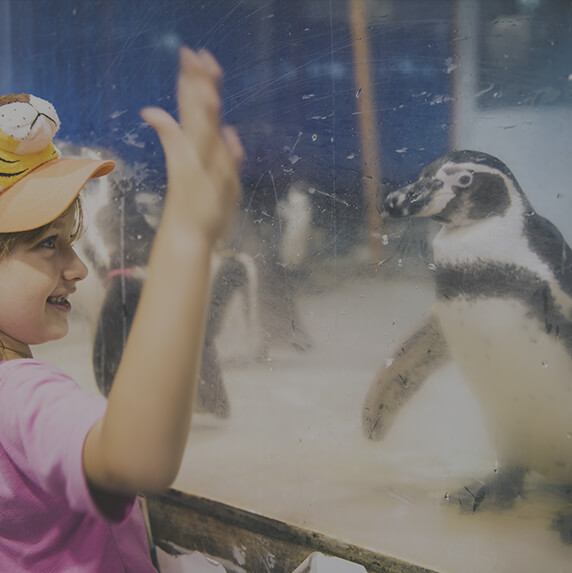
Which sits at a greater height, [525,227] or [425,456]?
[525,227]

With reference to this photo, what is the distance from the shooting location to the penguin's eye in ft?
2.65

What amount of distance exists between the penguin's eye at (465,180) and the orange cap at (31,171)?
48 centimetres

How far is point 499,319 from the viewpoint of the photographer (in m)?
0.80

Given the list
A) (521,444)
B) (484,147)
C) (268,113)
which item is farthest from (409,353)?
(268,113)

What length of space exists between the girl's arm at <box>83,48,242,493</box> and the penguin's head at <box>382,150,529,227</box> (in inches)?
19.8

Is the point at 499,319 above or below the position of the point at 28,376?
below

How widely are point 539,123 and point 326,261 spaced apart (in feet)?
1.19

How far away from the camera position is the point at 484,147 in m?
0.78

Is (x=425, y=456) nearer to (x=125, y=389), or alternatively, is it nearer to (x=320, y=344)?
(x=320, y=344)

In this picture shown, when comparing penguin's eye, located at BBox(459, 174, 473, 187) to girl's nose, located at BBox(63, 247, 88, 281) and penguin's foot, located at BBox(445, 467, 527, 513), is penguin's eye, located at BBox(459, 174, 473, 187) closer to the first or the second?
penguin's foot, located at BBox(445, 467, 527, 513)

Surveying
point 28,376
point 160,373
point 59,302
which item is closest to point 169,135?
point 160,373

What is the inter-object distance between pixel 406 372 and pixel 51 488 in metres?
0.54

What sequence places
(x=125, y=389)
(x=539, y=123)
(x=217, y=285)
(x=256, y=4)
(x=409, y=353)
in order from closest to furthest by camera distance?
(x=125, y=389) → (x=539, y=123) → (x=409, y=353) → (x=256, y=4) → (x=217, y=285)

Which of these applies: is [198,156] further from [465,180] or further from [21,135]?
[465,180]
